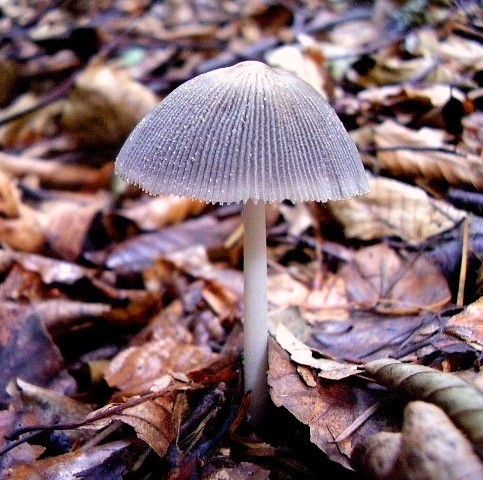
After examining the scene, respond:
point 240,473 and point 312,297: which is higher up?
point 240,473

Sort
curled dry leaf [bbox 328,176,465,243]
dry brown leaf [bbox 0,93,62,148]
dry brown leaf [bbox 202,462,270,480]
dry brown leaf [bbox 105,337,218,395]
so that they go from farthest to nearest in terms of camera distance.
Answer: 1. dry brown leaf [bbox 0,93,62,148]
2. curled dry leaf [bbox 328,176,465,243]
3. dry brown leaf [bbox 105,337,218,395]
4. dry brown leaf [bbox 202,462,270,480]

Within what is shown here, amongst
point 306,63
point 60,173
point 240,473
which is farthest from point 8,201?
point 240,473

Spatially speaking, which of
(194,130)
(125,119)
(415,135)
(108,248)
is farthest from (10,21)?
(194,130)

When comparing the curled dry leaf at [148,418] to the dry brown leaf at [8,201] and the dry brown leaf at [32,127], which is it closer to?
the dry brown leaf at [8,201]

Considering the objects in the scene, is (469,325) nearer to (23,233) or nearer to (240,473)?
(240,473)

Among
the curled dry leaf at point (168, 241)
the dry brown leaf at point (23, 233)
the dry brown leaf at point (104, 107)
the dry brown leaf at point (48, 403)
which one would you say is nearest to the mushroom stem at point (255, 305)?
the dry brown leaf at point (48, 403)

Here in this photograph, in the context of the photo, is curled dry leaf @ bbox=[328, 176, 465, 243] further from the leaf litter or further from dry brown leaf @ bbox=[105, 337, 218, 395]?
dry brown leaf @ bbox=[105, 337, 218, 395]

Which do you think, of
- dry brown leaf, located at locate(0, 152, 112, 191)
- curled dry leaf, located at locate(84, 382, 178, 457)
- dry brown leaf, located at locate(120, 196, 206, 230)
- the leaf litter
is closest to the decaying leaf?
the leaf litter
